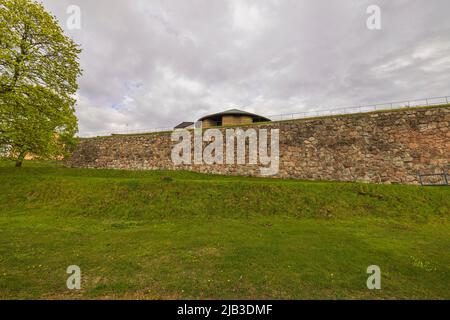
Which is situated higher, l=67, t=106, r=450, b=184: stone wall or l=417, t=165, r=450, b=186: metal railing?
l=67, t=106, r=450, b=184: stone wall

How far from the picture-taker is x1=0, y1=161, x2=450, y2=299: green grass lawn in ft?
18.5

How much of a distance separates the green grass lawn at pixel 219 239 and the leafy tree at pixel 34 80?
4167 mm

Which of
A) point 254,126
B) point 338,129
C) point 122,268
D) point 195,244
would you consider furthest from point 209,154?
point 122,268

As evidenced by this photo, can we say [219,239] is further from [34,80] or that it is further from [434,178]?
[434,178]

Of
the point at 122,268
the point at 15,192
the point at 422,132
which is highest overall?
the point at 422,132

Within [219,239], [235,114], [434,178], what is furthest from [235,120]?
[219,239]

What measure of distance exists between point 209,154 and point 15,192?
20.8 meters

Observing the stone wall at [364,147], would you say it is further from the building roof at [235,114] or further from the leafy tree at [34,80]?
the leafy tree at [34,80]

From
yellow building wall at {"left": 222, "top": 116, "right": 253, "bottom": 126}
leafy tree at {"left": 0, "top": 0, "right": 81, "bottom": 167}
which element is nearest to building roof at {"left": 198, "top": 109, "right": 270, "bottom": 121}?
yellow building wall at {"left": 222, "top": 116, "right": 253, "bottom": 126}

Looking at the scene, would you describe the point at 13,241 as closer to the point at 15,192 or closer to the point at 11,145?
the point at 15,192

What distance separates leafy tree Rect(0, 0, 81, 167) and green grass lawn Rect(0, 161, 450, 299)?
417cm

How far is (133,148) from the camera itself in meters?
35.4

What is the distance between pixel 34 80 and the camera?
17.2 meters

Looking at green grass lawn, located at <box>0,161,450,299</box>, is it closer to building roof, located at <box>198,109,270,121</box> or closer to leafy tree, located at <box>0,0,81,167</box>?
leafy tree, located at <box>0,0,81,167</box>
